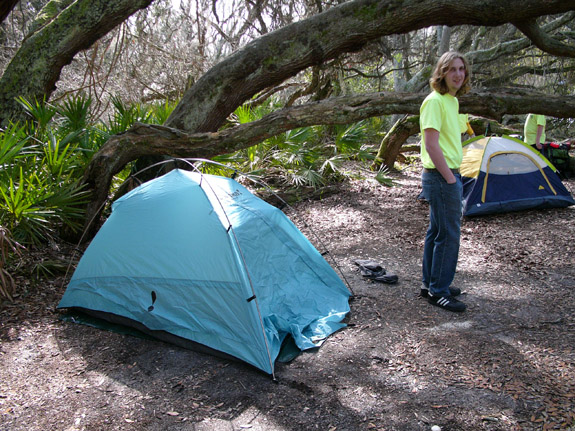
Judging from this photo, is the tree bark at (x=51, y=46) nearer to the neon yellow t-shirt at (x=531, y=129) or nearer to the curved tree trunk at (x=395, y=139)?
the curved tree trunk at (x=395, y=139)

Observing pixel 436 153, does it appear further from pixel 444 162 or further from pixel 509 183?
pixel 509 183

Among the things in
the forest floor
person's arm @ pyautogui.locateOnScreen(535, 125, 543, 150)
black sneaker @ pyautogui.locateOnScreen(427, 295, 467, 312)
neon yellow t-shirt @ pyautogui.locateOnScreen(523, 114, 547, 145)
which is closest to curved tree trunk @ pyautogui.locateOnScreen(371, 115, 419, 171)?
neon yellow t-shirt @ pyautogui.locateOnScreen(523, 114, 547, 145)

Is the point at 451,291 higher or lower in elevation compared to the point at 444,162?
lower

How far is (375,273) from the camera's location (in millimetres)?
4539

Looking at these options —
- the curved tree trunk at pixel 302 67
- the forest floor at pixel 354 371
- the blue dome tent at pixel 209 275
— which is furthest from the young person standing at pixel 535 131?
the blue dome tent at pixel 209 275

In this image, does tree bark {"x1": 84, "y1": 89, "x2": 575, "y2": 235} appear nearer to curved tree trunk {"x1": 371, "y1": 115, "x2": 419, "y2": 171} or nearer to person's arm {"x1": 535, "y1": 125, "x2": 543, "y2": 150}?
person's arm {"x1": 535, "y1": 125, "x2": 543, "y2": 150}

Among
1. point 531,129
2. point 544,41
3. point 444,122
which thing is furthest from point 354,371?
point 531,129

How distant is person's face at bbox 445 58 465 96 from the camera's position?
11.0 ft

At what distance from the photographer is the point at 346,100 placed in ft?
17.1

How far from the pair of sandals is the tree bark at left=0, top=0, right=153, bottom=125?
466cm

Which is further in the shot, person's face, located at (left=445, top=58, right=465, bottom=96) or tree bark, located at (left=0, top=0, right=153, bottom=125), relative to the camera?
tree bark, located at (left=0, top=0, right=153, bottom=125)

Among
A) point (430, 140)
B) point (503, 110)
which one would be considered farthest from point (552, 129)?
point (430, 140)

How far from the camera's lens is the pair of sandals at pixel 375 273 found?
14.5 ft

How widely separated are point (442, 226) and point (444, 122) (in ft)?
→ 2.66
